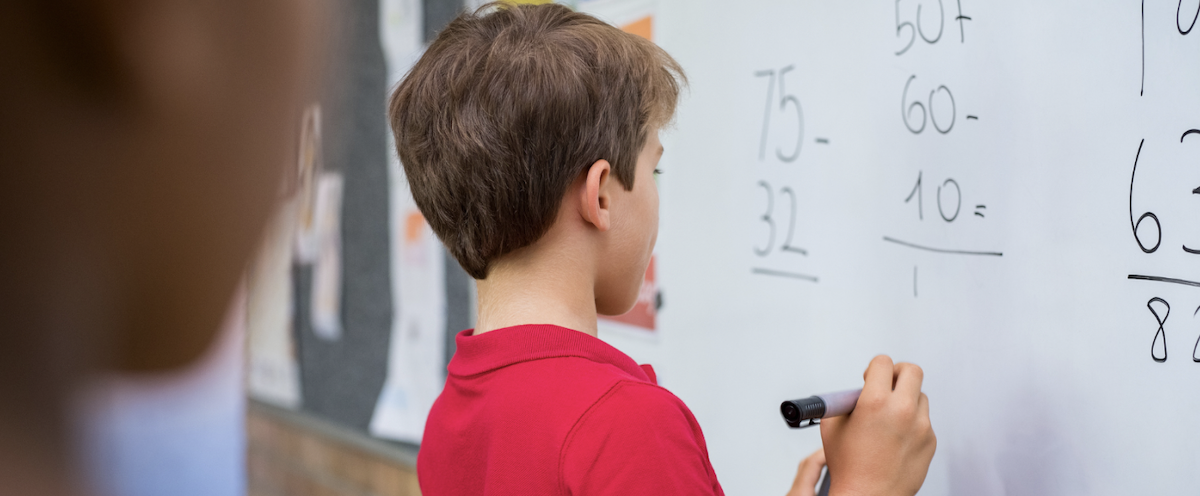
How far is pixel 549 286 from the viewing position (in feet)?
1.46

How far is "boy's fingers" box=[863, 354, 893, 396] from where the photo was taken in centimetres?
43

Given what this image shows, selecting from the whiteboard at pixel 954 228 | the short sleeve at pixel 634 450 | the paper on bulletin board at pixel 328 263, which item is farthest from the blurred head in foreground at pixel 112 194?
the short sleeve at pixel 634 450

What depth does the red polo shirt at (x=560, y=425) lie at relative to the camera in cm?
35

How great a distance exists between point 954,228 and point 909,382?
0.46 feet

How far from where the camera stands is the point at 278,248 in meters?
1.55

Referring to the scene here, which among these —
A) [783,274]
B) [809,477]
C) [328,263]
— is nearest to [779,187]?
[783,274]

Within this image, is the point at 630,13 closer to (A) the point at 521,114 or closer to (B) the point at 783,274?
(B) the point at 783,274

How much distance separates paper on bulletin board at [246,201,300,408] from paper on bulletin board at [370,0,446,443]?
0.35m

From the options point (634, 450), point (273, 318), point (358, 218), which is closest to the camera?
point (634, 450)

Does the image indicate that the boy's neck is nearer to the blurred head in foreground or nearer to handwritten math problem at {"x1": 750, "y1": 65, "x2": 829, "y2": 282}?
handwritten math problem at {"x1": 750, "y1": 65, "x2": 829, "y2": 282}

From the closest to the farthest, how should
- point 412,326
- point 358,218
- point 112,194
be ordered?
point 412,326
point 358,218
point 112,194

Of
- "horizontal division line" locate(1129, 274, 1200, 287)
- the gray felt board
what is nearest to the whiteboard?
"horizontal division line" locate(1129, 274, 1200, 287)

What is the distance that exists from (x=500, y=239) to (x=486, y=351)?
0.06 metres

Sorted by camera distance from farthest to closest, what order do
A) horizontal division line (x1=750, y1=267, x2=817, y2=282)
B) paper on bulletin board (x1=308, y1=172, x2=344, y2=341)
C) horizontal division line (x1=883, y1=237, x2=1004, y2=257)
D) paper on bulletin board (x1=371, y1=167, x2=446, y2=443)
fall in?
1. paper on bulletin board (x1=308, y1=172, x2=344, y2=341)
2. paper on bulletin board (x1=371, y1=167, x2=446, y2=443)
3. horizontal division line (x1=750, y1=267, x2=817, y2=282)
4. horizontal division line (x1=883, y1=237, x2=1004, y2=257)
